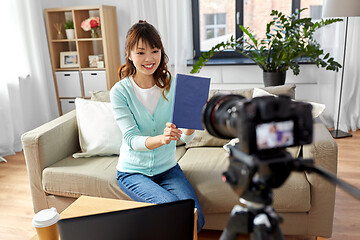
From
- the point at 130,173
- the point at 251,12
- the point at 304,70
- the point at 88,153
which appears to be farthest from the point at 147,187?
the point at 251,12

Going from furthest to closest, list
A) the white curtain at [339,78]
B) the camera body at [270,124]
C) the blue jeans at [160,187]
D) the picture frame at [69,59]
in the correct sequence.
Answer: the picture frame at [69,59]
the white curtain at [339,78]
the blue jeans at [160,187]
the camera body at [270,124]

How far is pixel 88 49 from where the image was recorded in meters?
4.09

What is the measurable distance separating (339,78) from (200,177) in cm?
232

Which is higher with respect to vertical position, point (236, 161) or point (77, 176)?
point (236, 161)

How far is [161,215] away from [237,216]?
557 mm

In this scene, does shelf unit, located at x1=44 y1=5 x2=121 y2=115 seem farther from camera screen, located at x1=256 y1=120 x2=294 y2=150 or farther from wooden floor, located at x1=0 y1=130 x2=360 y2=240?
camera screen, located at x1=256 y1=120 x2=294 y2=150

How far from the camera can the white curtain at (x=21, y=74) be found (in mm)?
3316

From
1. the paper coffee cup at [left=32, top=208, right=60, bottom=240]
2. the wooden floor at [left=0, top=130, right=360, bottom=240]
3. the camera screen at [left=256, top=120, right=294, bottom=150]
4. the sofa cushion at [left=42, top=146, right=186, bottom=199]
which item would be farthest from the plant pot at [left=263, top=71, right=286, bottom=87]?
the camera screen at [left=256, top=120, right=294, bottom=150]

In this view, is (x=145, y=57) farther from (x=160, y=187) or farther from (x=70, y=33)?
(x=70, y=33)

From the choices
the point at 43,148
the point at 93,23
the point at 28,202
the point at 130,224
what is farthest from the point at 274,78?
the point at 130,224

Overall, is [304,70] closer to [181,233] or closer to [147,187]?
[147,187]

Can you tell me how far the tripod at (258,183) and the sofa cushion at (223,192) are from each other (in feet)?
3.76

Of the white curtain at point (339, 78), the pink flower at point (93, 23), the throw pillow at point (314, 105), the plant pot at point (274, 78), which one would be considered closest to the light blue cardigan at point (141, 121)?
the throw pillow at point (314, 105)

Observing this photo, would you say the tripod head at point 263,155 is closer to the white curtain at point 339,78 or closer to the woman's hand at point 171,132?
the woman's hand at point 171,132
